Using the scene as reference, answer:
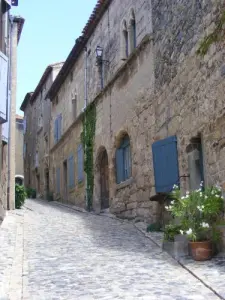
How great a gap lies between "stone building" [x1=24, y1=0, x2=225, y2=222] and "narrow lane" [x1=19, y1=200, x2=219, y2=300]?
156 centimetres

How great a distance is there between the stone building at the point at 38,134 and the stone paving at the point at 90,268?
1447 cm

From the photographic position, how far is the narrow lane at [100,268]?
432 centimetres

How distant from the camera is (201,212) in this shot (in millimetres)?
6020

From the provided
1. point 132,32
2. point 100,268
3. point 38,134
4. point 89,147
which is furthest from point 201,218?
point 38,134

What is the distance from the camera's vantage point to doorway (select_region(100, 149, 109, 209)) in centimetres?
1348

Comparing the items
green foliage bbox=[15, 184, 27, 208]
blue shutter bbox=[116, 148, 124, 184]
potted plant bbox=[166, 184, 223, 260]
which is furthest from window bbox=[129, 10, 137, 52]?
potted plant bbox=[166, 184, 223, 260]

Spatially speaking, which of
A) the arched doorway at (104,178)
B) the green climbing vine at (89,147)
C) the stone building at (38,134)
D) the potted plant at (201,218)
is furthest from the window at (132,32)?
the stone building at (38,134)

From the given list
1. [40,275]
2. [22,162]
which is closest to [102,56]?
[40,275]

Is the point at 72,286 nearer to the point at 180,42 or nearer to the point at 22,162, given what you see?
the point at 180,42

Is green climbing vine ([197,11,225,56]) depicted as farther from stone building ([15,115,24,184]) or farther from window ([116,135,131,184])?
stone building ([15,115,24,184])

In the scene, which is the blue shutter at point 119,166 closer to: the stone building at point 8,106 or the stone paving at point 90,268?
the stone paving at point 90,268

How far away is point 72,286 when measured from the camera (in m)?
4.65

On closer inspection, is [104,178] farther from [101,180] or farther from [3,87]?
[3,87]

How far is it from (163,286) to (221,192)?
2.05 m
